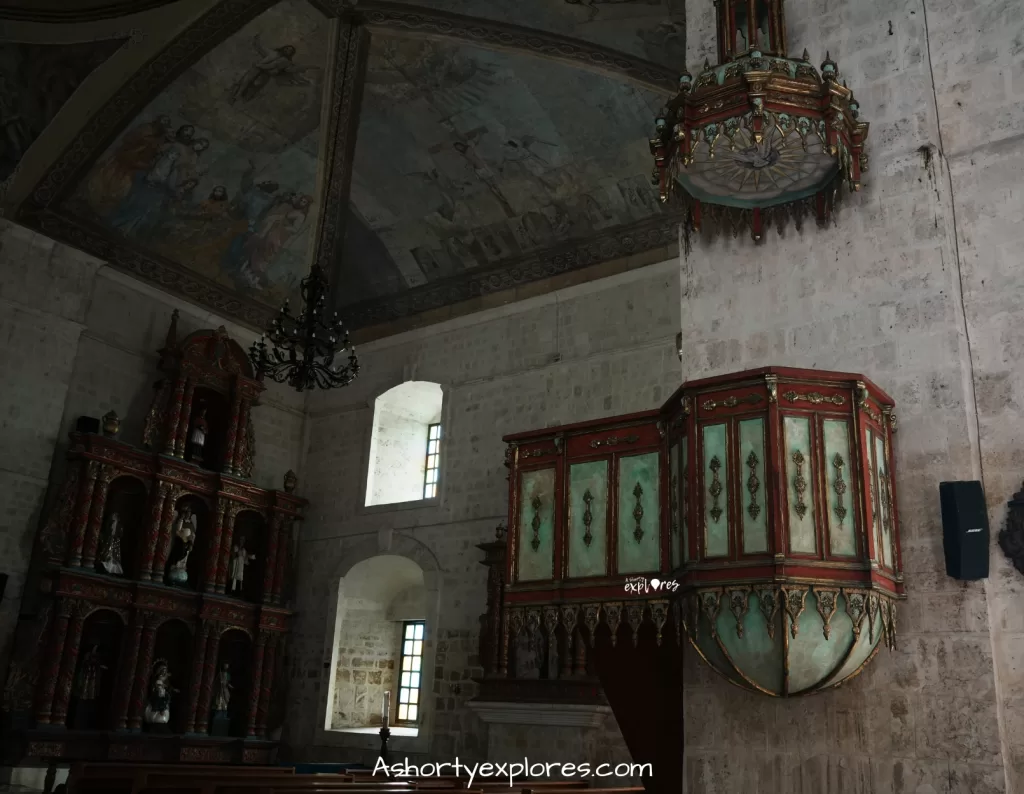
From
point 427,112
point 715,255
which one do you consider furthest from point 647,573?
point 427,112

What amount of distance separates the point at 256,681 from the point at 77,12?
9.18 m

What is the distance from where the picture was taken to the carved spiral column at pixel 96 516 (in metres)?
12.3

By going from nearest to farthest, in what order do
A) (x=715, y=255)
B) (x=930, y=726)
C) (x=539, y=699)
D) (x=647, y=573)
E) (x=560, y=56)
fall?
(x=930, y=726) → (x=647, y=573) → (x=715, y=255) → (x=539, y=699) → (x=560, y=56)

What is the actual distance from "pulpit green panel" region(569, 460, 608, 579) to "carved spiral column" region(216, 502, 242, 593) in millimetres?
8870

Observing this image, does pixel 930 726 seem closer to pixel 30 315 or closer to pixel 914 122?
pixel 914 122

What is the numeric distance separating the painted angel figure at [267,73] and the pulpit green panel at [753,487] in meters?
9.96

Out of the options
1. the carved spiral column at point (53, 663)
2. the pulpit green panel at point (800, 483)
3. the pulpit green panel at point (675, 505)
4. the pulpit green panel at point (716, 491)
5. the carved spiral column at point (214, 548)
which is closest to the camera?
the pulpit green panel at point (800, 483)

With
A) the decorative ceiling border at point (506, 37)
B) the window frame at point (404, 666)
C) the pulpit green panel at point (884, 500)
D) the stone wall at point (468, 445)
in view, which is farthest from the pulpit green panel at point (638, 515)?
the window frame at point (404, 666)

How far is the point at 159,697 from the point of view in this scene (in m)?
12.8

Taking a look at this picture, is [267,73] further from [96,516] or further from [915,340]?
[915,340]

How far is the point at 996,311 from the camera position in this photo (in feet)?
20.1

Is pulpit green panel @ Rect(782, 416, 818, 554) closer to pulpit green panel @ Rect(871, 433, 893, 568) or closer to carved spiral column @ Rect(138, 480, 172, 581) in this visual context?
pulpit green panel @ Rect(871, 433, 893, 568)

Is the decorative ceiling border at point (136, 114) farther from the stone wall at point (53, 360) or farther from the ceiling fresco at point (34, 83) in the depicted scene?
the ceiling fresco at point (34, 83)

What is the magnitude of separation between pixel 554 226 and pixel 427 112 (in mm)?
2384
